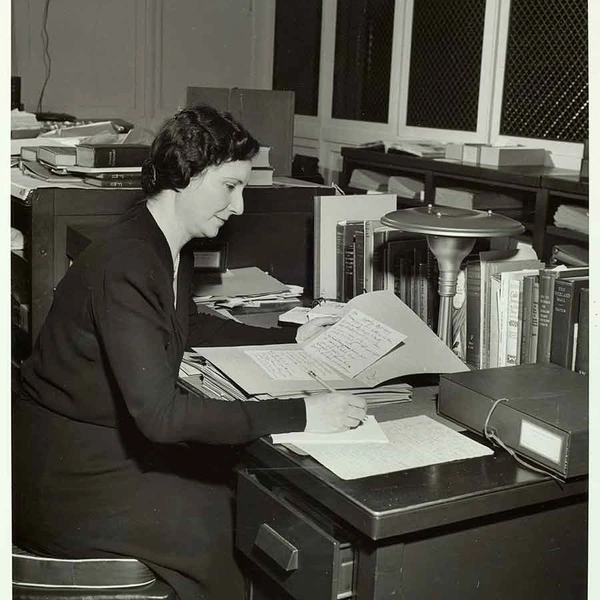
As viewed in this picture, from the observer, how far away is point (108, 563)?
4.78 feet

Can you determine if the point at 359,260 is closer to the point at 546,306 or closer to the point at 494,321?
the point at 494,321

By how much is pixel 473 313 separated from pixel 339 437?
55 cm

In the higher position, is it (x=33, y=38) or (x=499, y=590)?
(x=33, y=38)

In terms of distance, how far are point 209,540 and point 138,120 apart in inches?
191

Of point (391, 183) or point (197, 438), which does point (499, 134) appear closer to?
point (391, 183)

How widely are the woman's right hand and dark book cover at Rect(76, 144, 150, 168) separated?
4.23 feet

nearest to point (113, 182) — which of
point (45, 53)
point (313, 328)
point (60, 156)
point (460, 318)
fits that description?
point (60, 156)

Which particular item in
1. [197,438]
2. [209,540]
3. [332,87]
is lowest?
[209,540]

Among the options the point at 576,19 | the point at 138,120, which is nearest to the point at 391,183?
the point at 576,19

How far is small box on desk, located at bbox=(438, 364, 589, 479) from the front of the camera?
1.24 meters

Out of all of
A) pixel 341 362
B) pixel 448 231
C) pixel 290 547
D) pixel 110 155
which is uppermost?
pixel 110 155

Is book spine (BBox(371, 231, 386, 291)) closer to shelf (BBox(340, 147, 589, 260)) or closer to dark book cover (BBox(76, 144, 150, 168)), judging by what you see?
dark book cover (BBox(76, 144, 150, 168))

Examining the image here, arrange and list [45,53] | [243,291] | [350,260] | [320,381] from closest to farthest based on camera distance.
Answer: [320,381] < [350,260] < [243,291] < [45,53]

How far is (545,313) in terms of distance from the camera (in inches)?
64.7
